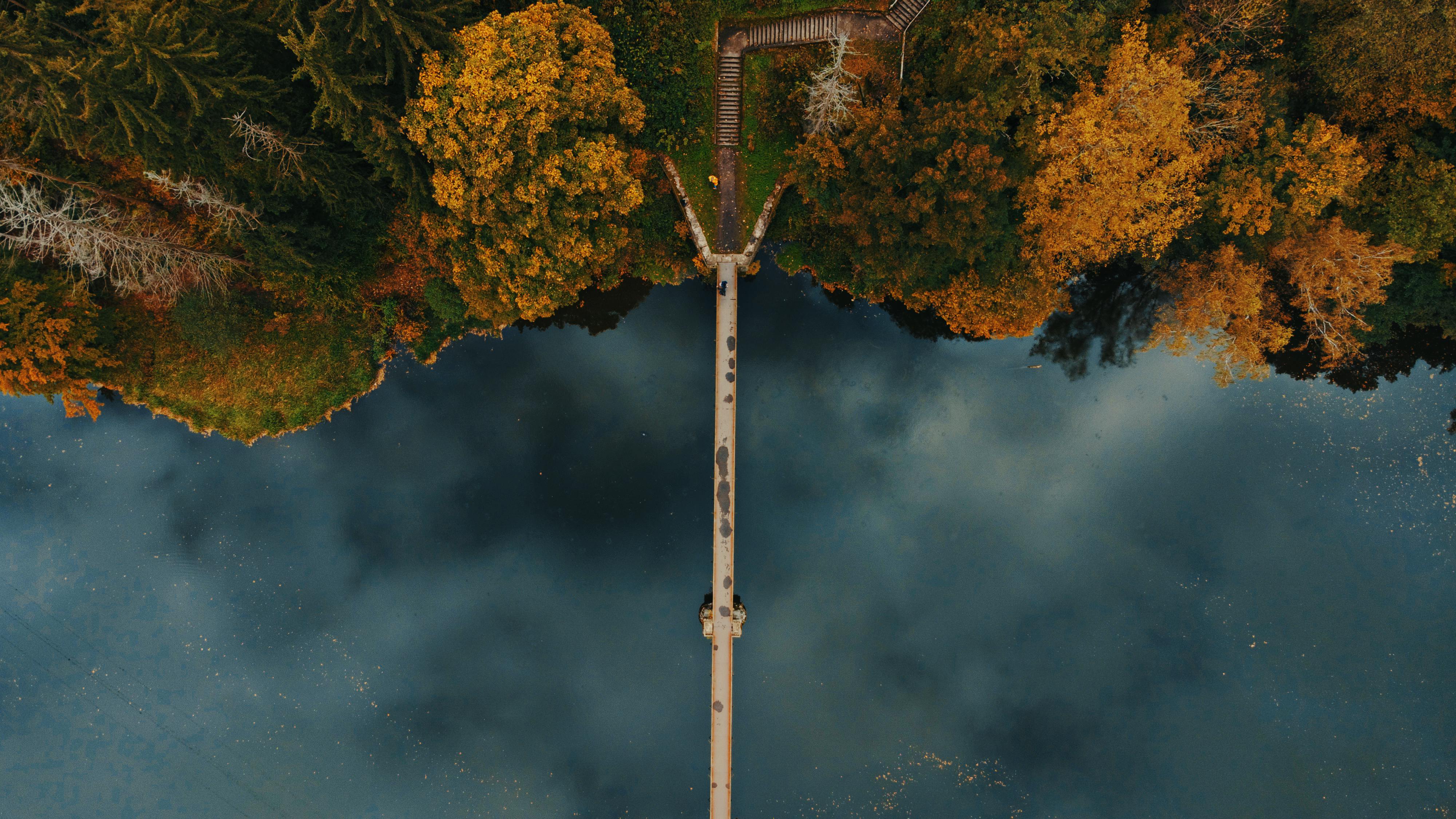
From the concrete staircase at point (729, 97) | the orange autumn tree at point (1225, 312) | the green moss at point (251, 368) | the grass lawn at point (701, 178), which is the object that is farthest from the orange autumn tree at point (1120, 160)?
the green moss at point (251, 368)

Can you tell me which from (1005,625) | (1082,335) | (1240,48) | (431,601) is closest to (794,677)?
(1005,625)

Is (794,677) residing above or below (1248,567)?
below

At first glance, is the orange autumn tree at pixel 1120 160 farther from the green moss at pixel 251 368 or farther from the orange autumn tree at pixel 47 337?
the orange autumn tree at pixel 47 337

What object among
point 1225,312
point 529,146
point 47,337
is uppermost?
point 529,146

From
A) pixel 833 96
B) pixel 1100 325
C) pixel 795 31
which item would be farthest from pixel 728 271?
pixel 1100 325

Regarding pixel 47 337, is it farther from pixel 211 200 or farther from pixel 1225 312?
pixel 1225 312

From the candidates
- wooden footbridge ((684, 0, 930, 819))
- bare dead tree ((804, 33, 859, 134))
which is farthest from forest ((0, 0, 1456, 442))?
wooden footbridge ((684, 0, 930, 819))

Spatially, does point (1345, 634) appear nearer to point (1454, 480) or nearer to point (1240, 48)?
point (1454, 480)
